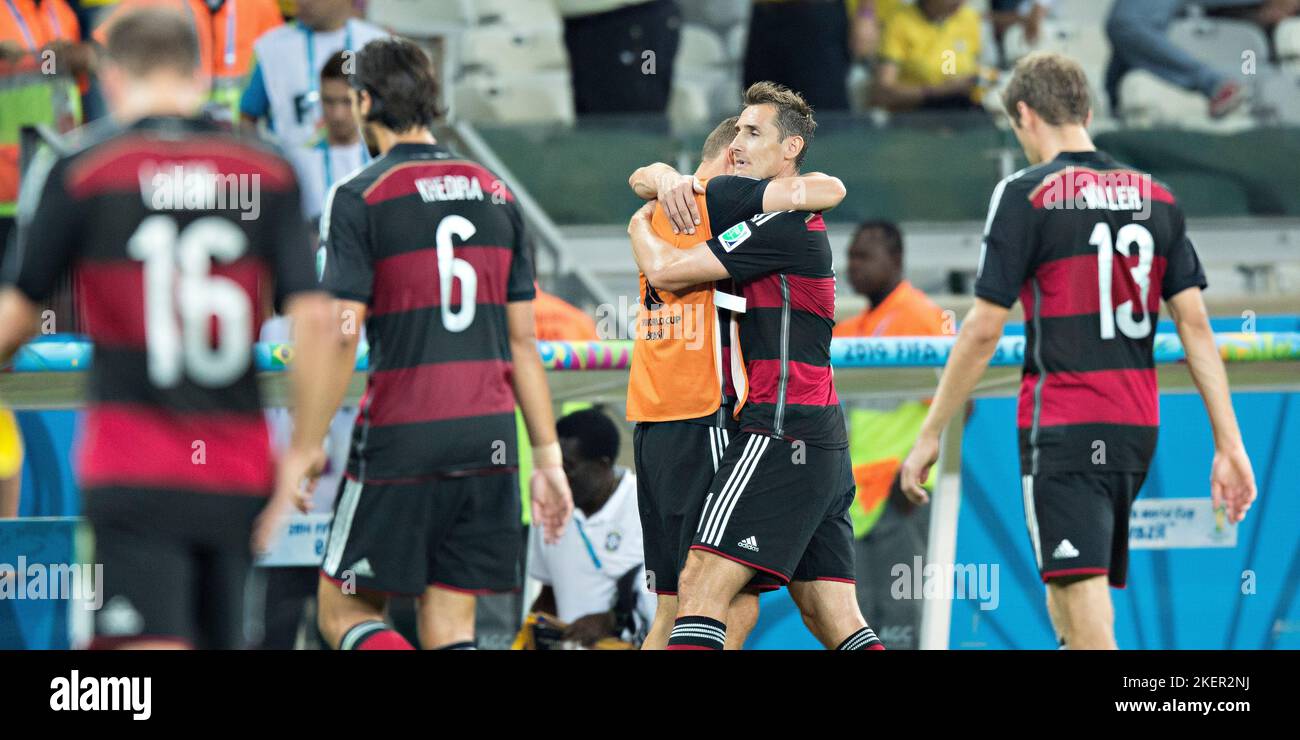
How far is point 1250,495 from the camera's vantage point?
5.28 m

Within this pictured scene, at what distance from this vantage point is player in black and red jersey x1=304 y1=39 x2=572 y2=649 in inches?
193

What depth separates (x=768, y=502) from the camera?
471 centimetres

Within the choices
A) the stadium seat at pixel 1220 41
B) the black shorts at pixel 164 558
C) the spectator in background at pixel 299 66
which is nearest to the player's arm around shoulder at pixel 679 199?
the black shorts at pixel 164 558

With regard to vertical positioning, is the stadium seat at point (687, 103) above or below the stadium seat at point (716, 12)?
below

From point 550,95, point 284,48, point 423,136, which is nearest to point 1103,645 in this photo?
point 423,136

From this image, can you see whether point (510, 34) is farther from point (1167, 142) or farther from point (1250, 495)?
point (1250, 495)

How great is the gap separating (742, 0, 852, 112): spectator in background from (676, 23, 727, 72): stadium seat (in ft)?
5.25

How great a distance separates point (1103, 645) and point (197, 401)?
9.25 ft

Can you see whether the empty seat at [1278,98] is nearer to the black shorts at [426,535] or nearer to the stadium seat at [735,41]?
the stadium seat at [735,41]

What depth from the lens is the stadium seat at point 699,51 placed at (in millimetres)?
10820

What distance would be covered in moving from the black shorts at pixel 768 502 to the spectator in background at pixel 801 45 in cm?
463

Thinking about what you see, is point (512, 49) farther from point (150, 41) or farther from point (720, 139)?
point (150, 41)

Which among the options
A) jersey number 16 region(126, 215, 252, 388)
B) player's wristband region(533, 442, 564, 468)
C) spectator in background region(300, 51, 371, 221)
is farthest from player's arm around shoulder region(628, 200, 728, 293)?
spectator in background region(300, 51, 371, 221)
